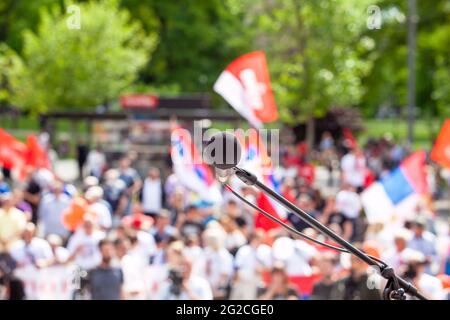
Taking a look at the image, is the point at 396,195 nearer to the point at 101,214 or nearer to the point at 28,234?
the point at 101,214

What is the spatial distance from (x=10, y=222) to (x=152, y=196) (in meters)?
3.73

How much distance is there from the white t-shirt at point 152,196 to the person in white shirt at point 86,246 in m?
4.20

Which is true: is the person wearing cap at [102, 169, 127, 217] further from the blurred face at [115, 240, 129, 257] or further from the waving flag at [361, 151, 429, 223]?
the blurred face at [115, 240, 129, 257]

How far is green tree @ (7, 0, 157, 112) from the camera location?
97.0 ft

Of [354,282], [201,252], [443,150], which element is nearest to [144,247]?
[201,252]

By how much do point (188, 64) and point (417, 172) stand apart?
112 ft

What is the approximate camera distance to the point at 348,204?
43.6ft

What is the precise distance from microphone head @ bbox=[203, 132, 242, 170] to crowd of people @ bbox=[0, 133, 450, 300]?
361 cm

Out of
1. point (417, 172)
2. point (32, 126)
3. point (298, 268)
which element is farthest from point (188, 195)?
point (32, 126)

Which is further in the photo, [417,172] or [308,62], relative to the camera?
[308,62]

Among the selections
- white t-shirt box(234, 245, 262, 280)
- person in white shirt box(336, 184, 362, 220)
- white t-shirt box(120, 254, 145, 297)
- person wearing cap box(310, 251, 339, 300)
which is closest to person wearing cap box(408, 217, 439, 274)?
person wearing cap box(310, 251, 339, 300)

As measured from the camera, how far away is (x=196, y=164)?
44.4ft
